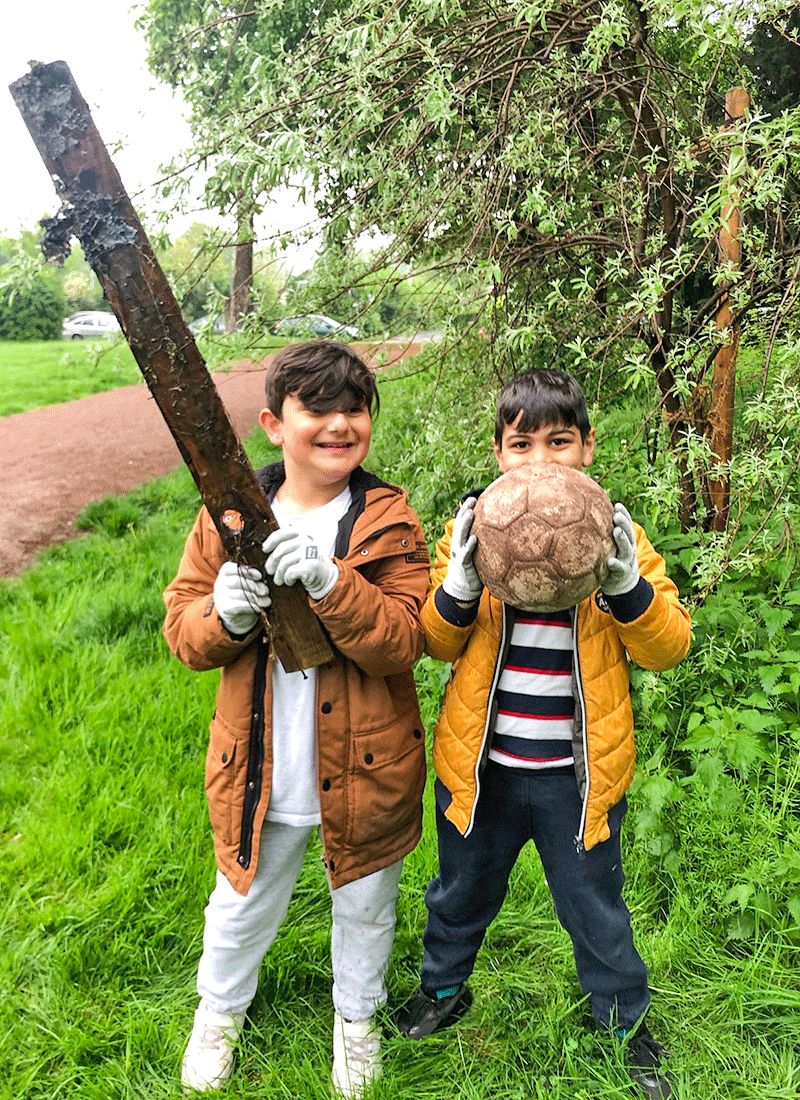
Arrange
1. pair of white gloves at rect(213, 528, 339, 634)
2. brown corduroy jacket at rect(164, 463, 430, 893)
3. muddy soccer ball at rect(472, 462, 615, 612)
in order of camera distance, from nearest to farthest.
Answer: muddy soccer ball at rect(472, 462, 615, 612) < pair of white gloves at rect(213, 528, 339, 634) < brown corduroy jacket at rect(164, 463, 430, 893)

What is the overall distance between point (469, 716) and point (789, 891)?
135cm

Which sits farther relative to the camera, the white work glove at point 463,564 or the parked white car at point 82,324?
the parked white car at point 82,324

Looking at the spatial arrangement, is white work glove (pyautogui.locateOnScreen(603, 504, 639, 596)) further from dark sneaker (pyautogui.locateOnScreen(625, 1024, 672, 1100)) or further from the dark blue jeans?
dark sneaker (pyautogui.locateOnScreen(625, 1024, 672, 1100))

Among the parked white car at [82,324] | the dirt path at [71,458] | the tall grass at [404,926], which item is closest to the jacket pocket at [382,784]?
the tall grass at [404,926]

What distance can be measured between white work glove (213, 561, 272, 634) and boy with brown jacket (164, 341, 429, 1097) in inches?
1.9

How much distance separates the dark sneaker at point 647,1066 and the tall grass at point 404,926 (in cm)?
4

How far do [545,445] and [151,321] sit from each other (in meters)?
0.95

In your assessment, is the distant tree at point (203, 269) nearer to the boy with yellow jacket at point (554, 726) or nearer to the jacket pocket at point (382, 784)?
the boy with yellow jacket at point (554, 726)

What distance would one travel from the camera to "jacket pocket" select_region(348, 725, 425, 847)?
6.59ft

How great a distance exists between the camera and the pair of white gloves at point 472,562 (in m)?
1.73

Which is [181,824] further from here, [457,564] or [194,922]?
[457,564]

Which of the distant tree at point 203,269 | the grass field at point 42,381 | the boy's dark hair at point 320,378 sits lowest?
the grass field at point 42,381

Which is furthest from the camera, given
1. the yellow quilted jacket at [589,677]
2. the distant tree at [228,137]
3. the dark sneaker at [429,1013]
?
the distant tree at [228,137]

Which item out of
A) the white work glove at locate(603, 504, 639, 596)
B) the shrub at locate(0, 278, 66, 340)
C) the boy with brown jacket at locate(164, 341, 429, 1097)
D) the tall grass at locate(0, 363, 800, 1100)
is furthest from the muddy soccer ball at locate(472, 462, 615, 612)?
the shrub at locate(0, 278, 66, 340)
